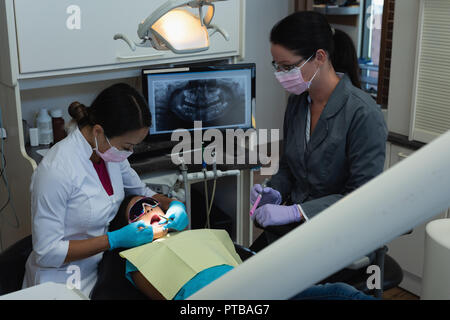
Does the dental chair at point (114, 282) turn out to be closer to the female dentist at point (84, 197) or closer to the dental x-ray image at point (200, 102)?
the female dentist at point (84, 197)

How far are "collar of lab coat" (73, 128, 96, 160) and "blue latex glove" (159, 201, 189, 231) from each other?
347mm

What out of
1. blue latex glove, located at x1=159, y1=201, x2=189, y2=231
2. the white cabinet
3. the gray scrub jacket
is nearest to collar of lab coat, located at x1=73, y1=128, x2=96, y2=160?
blue latex glove, located at x1=159, y1=201, x2=189, y2=231

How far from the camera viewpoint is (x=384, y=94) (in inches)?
116

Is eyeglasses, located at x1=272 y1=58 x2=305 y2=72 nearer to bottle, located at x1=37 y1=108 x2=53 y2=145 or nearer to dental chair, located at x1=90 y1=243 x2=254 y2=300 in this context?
dental chair, located at x1=90 y1=243 x2=254 y2=300

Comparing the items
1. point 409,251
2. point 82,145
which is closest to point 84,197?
point 82,145

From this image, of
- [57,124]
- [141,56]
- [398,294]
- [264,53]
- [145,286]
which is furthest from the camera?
[264,53]

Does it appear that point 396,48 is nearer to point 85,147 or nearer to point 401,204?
point 85,147

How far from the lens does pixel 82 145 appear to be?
1.79 meters

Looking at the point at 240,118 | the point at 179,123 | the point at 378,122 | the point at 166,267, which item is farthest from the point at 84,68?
the point at 378,122

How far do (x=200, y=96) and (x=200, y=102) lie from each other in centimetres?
3

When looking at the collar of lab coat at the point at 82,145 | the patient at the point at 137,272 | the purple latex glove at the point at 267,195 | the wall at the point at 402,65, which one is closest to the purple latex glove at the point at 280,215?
the purple latex glove at the point at 267,195

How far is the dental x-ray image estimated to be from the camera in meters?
2.57

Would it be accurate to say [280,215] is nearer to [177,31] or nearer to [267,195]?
[267,195]

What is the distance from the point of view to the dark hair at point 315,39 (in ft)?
5.59
